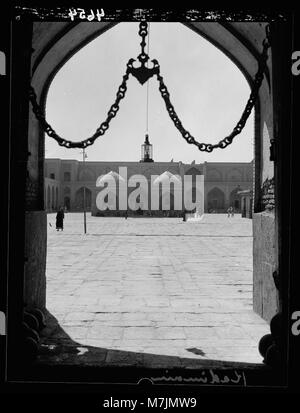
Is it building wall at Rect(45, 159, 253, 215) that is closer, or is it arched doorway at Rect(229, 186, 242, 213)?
building wall at Rect(45, 159, 253, 215)

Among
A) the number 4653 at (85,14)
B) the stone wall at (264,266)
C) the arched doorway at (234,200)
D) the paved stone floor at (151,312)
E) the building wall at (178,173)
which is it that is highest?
the building wall at (178,173)

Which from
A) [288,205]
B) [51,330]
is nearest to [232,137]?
[288,205]

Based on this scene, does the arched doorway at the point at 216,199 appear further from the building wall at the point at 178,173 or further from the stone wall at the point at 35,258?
the stone wall at the point at 35,258

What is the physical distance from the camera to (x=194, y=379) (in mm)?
Result: 3168

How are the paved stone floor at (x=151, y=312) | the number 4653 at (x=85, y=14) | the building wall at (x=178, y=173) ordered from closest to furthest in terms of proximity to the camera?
the number 4653 at (x=85, y=14) < the paved stone floor at (x=151, y=312) < the building wall at (x=178, y=173)

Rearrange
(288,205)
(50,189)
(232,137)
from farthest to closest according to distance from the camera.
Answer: (50,189) → (232,137) → (288,205)

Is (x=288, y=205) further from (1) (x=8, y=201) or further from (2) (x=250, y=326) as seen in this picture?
(2) (x=250, y=326)

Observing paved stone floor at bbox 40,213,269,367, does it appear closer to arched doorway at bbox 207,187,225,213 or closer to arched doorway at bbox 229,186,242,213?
arched doorway at bbox 229,186,242,213

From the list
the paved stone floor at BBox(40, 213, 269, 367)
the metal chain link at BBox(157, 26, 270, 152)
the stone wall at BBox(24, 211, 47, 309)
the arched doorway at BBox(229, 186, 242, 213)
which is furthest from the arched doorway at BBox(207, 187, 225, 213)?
the metal chain link at BBox(157, 26, 270, 152)

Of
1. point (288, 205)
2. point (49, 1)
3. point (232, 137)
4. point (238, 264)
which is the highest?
point (49, 1)

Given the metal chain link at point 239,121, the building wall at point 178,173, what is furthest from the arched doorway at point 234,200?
the metal chain link at point 239,121
